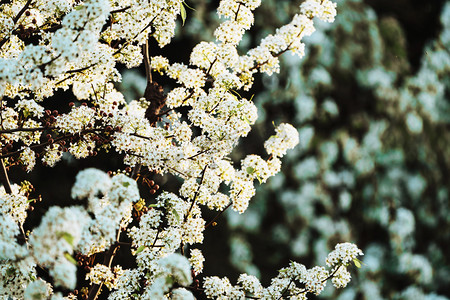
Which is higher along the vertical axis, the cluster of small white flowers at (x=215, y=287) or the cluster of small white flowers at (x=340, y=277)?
the cluster of small white flowers at (x=340, y=277)

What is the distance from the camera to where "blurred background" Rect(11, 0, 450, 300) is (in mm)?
3576

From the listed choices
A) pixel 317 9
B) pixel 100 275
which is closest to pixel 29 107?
pixel 100 275

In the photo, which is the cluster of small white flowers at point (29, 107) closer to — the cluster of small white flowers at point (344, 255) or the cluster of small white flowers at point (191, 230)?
the cluster of small white flowers at point (191, 230)

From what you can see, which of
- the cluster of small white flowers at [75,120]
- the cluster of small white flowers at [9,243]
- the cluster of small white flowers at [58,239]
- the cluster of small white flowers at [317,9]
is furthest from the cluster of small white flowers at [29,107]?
the cluster of small white flowers at [317,9]

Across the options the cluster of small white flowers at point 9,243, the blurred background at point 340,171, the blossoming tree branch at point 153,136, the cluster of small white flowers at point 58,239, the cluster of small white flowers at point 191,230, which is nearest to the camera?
the cluster of small white flowers at point 58,239

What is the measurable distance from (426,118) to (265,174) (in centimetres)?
213

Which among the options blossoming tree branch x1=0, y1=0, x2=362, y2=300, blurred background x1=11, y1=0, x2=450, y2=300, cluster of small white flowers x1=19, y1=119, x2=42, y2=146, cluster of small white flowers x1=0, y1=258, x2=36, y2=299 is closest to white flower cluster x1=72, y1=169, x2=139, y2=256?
blossoming tree branch x1=0, y1=0, x2=362, y2=300

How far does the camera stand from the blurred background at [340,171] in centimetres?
358

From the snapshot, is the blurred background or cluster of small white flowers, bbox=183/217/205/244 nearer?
cluster of small white flowers, bbox=183/217/205/244

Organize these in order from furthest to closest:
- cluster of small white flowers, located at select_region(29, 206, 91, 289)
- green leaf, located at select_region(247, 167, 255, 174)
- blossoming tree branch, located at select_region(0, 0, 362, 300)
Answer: green leaf, located at select_region(247, 167, 255, 174), blossoming tree branch, located at select_region(0, 0, 362, 300), cluster of small white flowers, located at select_region(29, 206, 91, 289)

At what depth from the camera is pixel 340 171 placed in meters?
3.64

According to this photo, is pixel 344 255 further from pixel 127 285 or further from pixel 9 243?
pixel 9 243

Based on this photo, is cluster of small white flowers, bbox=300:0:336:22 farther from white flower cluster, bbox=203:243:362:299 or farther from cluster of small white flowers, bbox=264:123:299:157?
white flower cluster, bbox=203:243:362:299

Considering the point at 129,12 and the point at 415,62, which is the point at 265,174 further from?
the point at 415,62
